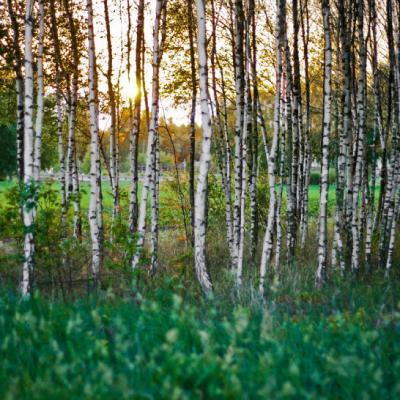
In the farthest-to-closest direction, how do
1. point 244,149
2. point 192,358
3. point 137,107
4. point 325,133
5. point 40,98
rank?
point 137,107 → point 244,149 → point 40,98 → point 325,133 → point 192,358

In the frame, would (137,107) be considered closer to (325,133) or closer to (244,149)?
(244,149)

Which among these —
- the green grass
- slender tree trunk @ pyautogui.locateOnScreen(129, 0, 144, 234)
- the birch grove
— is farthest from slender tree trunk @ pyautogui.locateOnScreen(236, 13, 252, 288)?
the green grass

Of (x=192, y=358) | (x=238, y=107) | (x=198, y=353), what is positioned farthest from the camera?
(x=238, y=107)

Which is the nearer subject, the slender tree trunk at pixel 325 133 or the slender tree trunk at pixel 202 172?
the slender tree trunk at pixel 202 172

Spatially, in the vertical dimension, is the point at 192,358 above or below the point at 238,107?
below

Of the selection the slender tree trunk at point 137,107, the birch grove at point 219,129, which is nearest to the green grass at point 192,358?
the birch grove at point 219,129

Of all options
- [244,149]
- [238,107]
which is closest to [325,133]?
[238,107]

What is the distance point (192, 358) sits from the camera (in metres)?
3.53

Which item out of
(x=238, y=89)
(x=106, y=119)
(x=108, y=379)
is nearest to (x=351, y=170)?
(x=238, y=89)

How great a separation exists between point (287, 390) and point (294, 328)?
166 cm

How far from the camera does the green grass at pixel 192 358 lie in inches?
129

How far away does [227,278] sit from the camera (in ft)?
29.3

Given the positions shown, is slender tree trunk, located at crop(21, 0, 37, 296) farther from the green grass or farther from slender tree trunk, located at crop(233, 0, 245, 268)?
slender tree trunk, located at crop(233, 0, 245, 268)

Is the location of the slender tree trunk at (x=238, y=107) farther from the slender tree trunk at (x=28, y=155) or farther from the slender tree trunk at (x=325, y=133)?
the slender tree trunk at (x=28, y=155)
